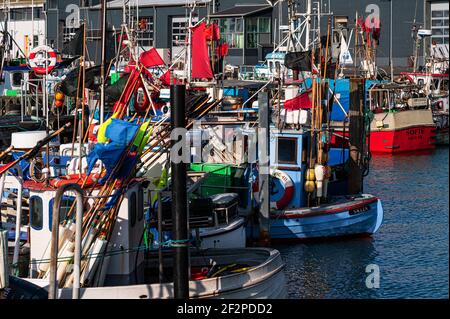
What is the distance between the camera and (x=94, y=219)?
13820 millimetres

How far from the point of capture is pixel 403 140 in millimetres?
42875

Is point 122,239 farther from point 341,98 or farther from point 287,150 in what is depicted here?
point 341,98

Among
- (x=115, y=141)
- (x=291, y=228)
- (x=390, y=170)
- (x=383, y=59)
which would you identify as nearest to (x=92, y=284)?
(x=115, y=141)

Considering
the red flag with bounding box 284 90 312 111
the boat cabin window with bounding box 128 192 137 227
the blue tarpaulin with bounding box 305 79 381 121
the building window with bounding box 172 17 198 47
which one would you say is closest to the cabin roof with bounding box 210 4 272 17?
the building window with bounding box 172 17 198 47

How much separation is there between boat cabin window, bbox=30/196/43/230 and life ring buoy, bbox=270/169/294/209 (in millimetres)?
9300

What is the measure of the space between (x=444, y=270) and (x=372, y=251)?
8.52ft

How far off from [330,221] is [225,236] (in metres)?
4.46

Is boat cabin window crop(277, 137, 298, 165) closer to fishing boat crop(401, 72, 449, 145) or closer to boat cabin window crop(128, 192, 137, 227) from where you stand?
boat cabin window crop(128, 192, 137, 227)

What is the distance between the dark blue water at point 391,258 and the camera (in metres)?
19.2

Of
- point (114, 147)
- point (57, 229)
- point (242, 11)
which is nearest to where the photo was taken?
point (57, 229)

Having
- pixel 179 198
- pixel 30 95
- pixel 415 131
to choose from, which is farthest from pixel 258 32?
pixel 179 198

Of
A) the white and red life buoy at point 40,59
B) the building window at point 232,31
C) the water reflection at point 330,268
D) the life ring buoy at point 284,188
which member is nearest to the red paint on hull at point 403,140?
the white and red life buoy at point 40,59

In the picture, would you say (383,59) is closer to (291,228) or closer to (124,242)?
(291,228)

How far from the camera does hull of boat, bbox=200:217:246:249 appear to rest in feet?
62.8
